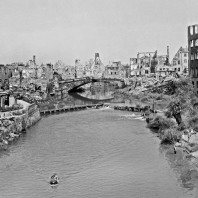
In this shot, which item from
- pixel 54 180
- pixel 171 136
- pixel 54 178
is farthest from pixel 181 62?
pixel 54 180

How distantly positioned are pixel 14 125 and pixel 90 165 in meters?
17.7

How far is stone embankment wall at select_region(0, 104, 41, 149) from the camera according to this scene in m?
49.8

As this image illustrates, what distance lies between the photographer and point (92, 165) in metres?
39.5

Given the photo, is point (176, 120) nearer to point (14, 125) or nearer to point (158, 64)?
point (14, 125)

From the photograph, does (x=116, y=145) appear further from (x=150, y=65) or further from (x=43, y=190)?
(x=150, y=65)

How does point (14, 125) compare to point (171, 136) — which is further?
point (14, 125)

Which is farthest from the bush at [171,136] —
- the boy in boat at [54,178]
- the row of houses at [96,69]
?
the row of houses at [96,69]

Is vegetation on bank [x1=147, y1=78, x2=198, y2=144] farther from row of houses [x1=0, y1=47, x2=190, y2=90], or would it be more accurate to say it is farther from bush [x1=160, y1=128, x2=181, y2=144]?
row of houses [x1=0, y1=47, x2=190, y2=90]

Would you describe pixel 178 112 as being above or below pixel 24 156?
above

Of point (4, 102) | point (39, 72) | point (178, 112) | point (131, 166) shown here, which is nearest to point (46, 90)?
point (39, 72)

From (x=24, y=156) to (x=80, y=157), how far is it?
17.8 ft

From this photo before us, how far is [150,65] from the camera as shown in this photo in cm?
14112

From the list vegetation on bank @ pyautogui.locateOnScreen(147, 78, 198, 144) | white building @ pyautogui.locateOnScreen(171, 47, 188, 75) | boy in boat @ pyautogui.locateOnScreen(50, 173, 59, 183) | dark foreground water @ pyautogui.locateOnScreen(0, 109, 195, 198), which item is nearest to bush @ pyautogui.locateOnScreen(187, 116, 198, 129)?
vegetation on bank @ pyautogui.locateOnScreen(147, 78, 198, 144)

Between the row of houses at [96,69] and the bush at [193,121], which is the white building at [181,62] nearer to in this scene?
the row of houses at [96,69]
